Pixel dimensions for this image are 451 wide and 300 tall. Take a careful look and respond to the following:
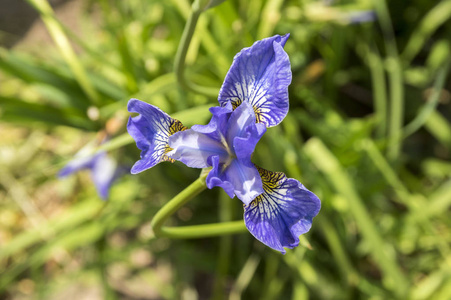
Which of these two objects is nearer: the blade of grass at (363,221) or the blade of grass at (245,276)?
the blade of grass at (363,221)

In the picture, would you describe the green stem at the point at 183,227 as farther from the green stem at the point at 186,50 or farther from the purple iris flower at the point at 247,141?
the green stem at the point at 186,50

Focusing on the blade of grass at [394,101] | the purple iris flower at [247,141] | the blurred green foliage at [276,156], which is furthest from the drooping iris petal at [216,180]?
the blade of grass at [394,101]

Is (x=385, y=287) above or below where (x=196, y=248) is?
below

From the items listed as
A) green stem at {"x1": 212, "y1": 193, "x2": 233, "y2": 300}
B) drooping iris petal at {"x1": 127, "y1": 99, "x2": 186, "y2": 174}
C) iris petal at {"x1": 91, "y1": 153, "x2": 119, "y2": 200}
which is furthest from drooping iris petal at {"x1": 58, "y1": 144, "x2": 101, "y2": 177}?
drooping iris petal at {"x1": 127, "y1": 99, "x2": 186, "y2": 174}

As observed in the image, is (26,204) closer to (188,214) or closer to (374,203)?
(188,214)

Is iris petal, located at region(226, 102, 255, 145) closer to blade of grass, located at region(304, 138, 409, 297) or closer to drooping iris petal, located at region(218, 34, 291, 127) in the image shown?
drooping iris petal, located at region(218, 34, 291, 127)

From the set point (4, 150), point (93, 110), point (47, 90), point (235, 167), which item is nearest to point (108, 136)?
point (93, 110)
